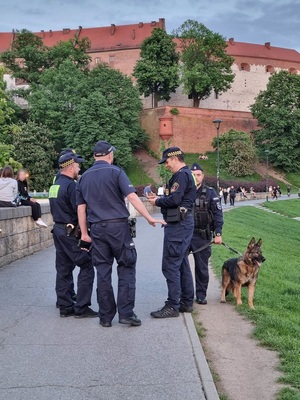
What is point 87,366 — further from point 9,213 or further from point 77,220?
point 9,213

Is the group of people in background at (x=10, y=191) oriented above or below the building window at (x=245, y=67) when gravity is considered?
below

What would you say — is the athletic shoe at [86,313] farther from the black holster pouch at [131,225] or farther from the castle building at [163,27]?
the castle building at [163,27]

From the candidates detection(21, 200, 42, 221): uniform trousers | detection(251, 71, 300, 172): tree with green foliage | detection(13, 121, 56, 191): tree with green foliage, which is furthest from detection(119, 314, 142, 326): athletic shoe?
detection(251, 71, 300, 172): tree with green foliage

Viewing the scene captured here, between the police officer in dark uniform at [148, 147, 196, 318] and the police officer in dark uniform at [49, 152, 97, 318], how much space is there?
0.93 metres

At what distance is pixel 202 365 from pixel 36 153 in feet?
203

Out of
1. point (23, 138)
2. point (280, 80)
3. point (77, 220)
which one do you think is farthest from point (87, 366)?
point (280, 80)

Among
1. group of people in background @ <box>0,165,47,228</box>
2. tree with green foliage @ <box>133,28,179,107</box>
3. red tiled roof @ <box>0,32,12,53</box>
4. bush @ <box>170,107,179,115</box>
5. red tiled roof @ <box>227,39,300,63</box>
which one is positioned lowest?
group of people in background @ <box>0,165,47,228</box>

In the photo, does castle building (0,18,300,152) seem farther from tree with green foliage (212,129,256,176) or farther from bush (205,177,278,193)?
bush (205,177,278,193)

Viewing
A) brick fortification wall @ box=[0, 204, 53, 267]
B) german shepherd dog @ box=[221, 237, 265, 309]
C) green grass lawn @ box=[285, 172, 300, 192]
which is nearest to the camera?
german shepherd dog @ box=[221, 237, 265, 309]

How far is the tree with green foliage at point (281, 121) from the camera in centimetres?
7575

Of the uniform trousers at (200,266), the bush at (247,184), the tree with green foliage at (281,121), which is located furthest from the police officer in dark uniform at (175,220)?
the tree with green foliage at (281,121)

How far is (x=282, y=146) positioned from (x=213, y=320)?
230 ft

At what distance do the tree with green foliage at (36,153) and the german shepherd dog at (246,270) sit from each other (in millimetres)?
56884

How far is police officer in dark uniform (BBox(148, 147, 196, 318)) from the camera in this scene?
7.50 m
